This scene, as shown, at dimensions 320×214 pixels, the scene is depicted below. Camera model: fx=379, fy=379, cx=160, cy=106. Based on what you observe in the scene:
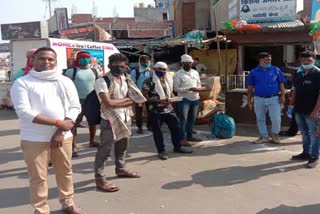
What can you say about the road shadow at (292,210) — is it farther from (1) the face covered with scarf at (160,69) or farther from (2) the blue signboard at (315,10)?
(2) the blue signboard at (315,10)

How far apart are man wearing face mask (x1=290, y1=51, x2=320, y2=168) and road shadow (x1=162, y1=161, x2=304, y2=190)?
1.20ft

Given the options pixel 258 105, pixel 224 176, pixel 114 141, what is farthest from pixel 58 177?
pixel 258 105

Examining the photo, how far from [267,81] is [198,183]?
268cm

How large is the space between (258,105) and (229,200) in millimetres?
2942

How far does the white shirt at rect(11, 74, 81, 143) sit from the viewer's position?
3369mm

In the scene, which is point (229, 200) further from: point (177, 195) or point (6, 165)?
point (6, 165)

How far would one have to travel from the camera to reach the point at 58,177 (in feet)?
12.4

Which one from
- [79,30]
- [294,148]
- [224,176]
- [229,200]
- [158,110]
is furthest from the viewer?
[79,30]

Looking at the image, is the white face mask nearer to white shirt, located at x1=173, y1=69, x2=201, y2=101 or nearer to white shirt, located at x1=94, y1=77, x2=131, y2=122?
white shirt, located at x1=94, y1=77, x2=131, y2=122

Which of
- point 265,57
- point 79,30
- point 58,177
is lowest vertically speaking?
point 58,177

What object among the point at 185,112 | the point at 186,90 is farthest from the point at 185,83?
the point at 185,112

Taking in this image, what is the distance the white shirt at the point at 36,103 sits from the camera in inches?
133

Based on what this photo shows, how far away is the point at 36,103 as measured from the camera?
3.45 meters

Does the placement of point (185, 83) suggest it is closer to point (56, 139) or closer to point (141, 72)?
point (141, 72)
